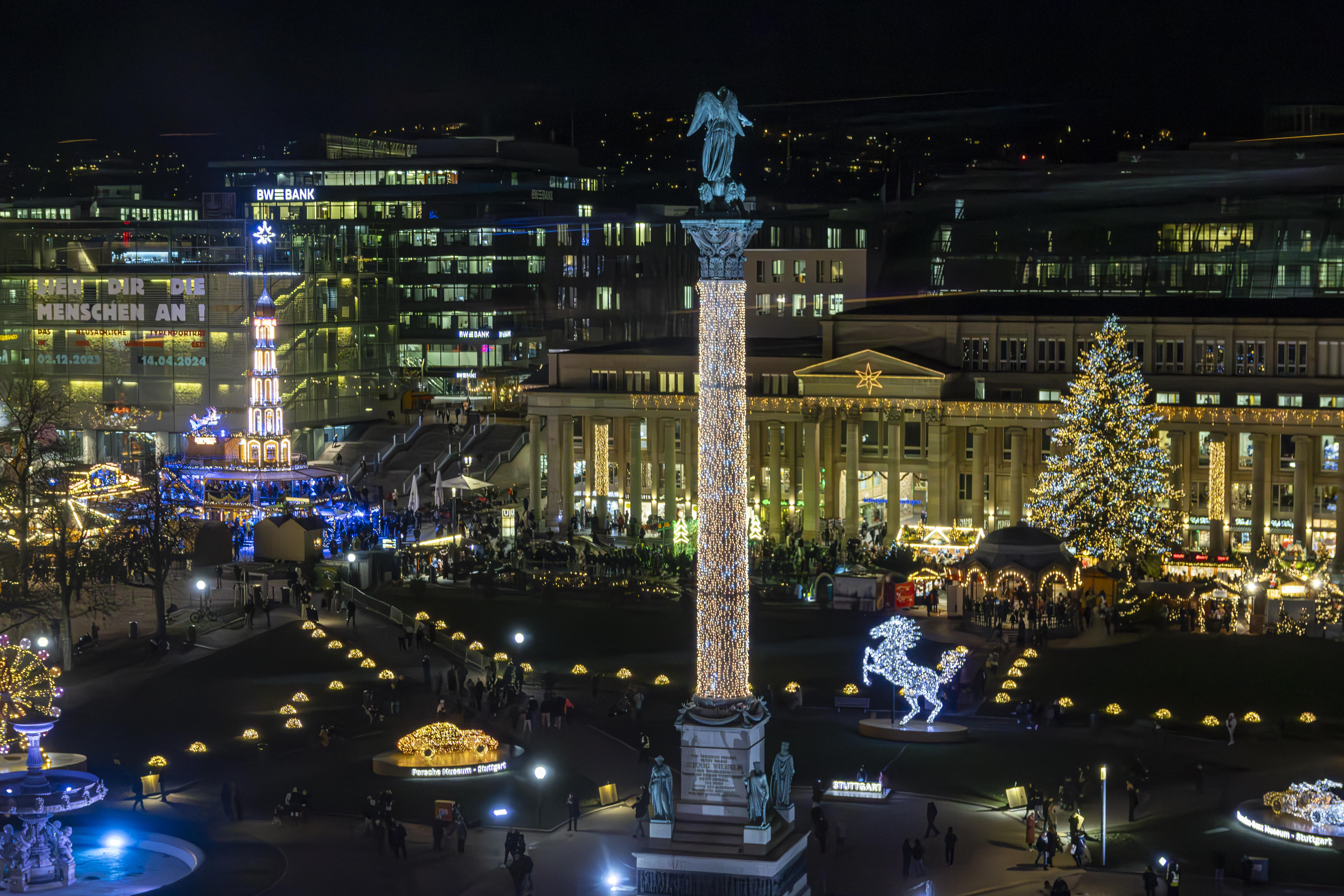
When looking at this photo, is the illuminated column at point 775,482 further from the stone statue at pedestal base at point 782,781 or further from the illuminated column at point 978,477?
the stone statue at pedestal base at point 782,781

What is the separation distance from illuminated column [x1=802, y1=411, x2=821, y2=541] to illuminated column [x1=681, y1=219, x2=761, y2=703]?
53970 mm

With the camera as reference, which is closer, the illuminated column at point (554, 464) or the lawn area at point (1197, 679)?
the lawn area at point (1197, 679)

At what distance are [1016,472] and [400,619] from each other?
34.5m

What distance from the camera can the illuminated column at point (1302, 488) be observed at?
309ft

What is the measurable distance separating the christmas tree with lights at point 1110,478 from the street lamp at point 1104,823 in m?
32.2

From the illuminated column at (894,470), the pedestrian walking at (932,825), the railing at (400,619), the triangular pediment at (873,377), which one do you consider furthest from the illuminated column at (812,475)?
the pedestrian walking at (932,825)

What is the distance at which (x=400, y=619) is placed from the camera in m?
77.2

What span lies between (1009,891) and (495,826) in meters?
13.7

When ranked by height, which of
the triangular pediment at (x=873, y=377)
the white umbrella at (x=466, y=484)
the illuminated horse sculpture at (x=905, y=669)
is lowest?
the illuminated horse sculpture at (x=905, y=669)

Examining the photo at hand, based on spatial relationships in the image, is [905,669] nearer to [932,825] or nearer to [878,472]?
[932,825]

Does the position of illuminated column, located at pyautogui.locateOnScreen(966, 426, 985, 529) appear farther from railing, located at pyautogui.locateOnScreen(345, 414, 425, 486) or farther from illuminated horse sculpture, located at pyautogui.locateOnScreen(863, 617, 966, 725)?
illuminated horse sculpture, located at pyautogui.locateOnScreen(863, 617, 966, 725)

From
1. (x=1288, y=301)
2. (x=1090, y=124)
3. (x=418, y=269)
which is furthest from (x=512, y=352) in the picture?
(x=1288, y=301)

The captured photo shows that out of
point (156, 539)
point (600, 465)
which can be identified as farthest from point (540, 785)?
point (600, 465)

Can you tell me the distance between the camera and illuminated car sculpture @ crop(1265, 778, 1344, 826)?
50188 millimetres
